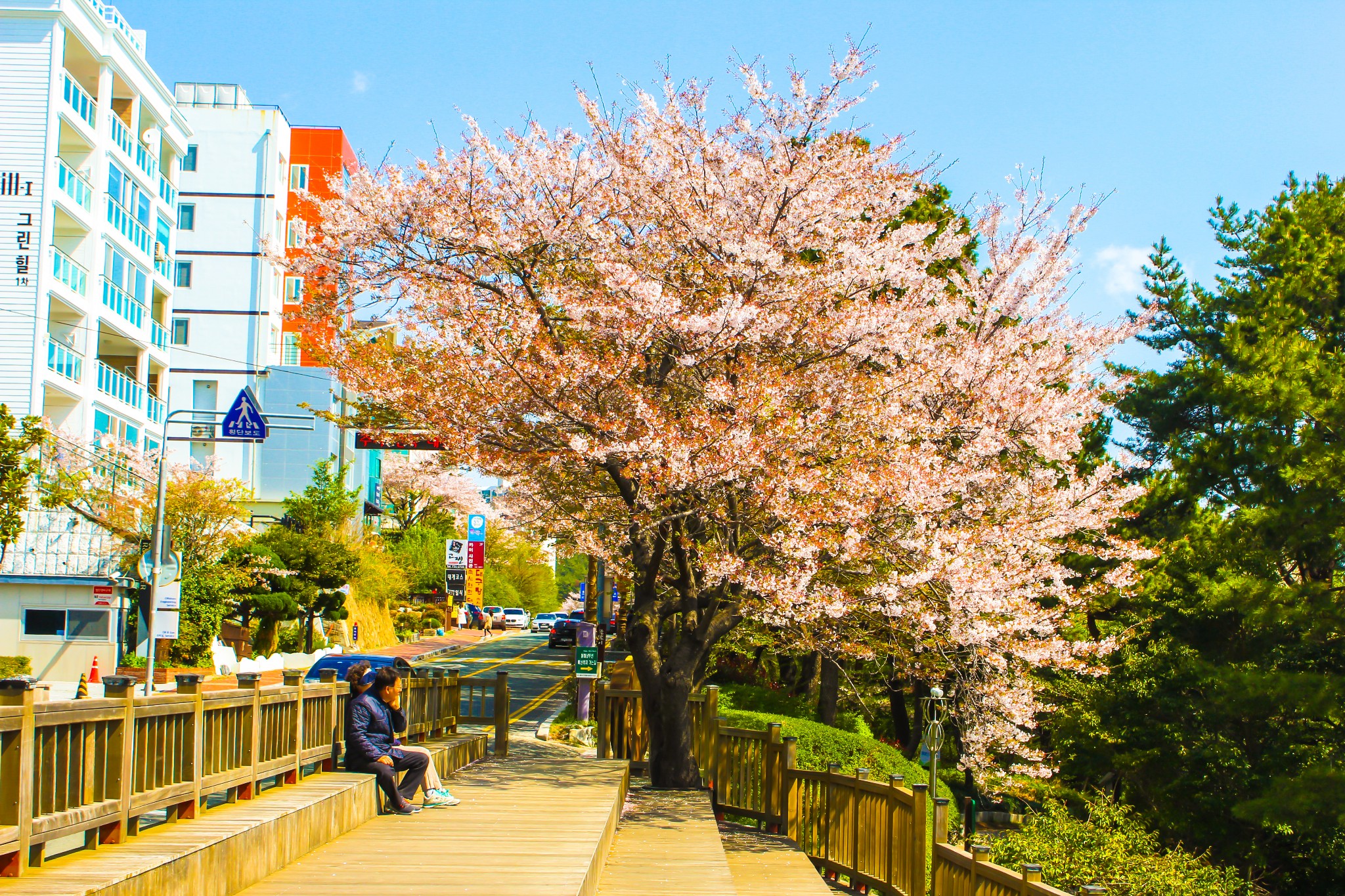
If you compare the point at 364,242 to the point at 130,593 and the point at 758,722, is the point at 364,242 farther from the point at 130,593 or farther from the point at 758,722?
the point at 130,593

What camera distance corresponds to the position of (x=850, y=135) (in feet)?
51.8

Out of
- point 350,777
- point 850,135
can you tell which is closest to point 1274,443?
point 850,135

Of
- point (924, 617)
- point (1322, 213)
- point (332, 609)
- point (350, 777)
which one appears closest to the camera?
point (350, 777)

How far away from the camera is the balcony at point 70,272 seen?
3666 cm

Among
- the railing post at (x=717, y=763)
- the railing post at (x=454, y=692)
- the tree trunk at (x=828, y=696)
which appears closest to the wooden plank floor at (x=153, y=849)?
the railing post at (x=454, y=692)

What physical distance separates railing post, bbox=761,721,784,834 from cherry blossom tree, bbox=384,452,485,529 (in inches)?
2341

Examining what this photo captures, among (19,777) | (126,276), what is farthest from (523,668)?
(19,777)

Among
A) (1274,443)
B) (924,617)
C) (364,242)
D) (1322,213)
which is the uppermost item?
(1322,213)

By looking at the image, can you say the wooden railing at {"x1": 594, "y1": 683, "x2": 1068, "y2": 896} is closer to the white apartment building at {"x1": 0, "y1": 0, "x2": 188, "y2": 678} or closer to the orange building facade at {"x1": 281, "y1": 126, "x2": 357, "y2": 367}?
the white apartment building at {"x1": 0, "y1": 0, "x2": 188, "y2": 678}

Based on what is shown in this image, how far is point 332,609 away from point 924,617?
3336cm

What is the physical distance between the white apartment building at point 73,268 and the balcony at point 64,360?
64 millimetres

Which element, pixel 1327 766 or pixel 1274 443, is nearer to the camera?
pixel 1327 766

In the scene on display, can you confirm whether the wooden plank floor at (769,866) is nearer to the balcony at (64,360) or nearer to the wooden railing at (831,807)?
the wooden railing at (831,807)

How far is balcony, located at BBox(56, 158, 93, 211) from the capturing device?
36969 millimetres
